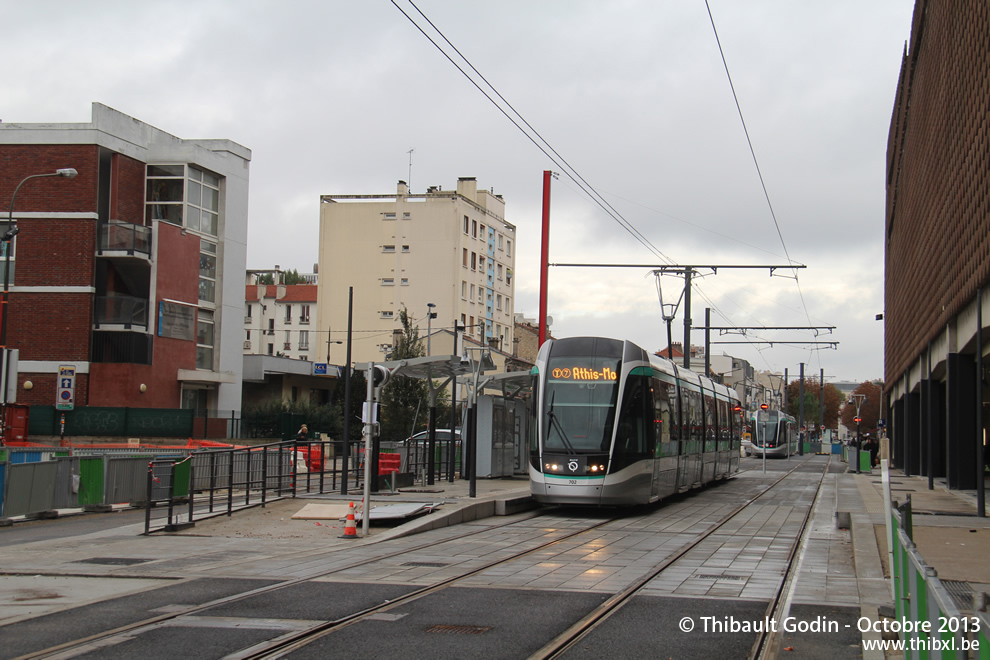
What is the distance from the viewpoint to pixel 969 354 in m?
23.0

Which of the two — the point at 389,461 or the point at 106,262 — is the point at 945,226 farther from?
the point at 106,262

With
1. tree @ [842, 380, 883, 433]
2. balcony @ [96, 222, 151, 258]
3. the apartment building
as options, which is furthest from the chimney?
tree @ [842, 380, 883, 433]

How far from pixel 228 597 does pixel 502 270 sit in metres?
78.1

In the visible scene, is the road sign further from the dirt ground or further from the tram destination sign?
the tram destination sign

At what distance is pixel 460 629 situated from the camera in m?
8.31

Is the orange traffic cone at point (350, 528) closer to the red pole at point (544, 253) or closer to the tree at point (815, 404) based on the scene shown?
the red pole at point (544, 253)

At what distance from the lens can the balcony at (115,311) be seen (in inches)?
1542

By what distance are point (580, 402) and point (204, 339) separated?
28672 millimetres

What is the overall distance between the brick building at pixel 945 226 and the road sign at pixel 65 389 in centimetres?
2833

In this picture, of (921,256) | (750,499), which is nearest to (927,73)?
(921,256)

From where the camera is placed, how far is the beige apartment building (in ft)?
255

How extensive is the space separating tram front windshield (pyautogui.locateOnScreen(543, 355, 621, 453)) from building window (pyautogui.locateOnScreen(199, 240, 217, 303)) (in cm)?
2802

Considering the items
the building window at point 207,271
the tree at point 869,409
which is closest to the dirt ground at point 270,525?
the building window at point 207,271

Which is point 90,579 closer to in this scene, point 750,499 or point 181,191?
point 750,499
